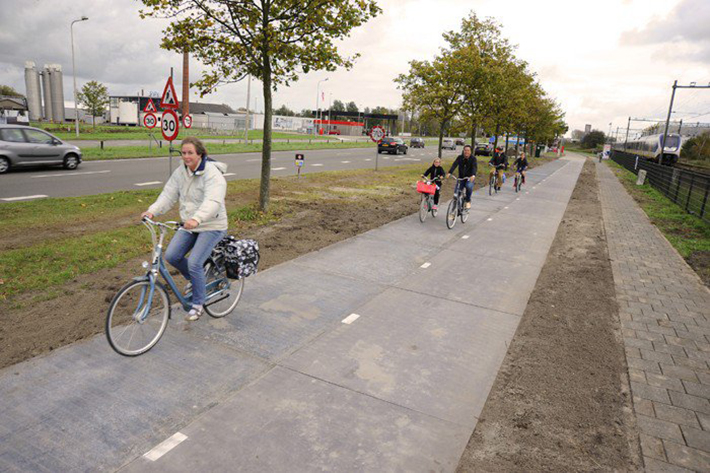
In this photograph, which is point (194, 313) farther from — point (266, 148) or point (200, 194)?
point (266, 148)

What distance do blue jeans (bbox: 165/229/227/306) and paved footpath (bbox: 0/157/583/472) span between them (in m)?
0.58

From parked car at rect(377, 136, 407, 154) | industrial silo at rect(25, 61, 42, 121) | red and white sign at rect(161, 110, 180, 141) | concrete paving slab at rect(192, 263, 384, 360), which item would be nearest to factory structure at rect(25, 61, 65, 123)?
industrial silo at rect(25, 61, 42, 121)

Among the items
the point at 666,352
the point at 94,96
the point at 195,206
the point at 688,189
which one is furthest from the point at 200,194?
the point at 94,96

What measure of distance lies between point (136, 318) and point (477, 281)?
468cm

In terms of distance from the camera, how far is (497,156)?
678 inches

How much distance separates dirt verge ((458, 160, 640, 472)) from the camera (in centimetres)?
311

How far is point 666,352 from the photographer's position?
4.78m

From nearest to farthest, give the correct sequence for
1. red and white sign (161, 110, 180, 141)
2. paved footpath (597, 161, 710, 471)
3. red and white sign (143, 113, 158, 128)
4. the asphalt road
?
paved footpath (597, 161, 710, 471)
red and white sign (161, 110, 180, 141)
the asphalt road
red and white sign (143, 113, 158, 128)

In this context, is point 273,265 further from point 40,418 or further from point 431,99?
point 431,99

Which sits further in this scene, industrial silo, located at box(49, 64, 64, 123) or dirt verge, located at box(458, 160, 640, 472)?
industrial silo, located at box(49, 64, 64, 123)

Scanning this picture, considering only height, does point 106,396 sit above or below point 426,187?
below

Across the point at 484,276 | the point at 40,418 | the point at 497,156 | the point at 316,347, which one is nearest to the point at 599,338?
the point at 484,276

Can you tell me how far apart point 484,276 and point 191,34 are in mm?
7805

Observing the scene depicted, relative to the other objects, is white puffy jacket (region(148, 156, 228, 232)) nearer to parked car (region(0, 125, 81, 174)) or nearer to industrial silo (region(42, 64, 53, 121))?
parked car (region(0, 125, 81, 174))
